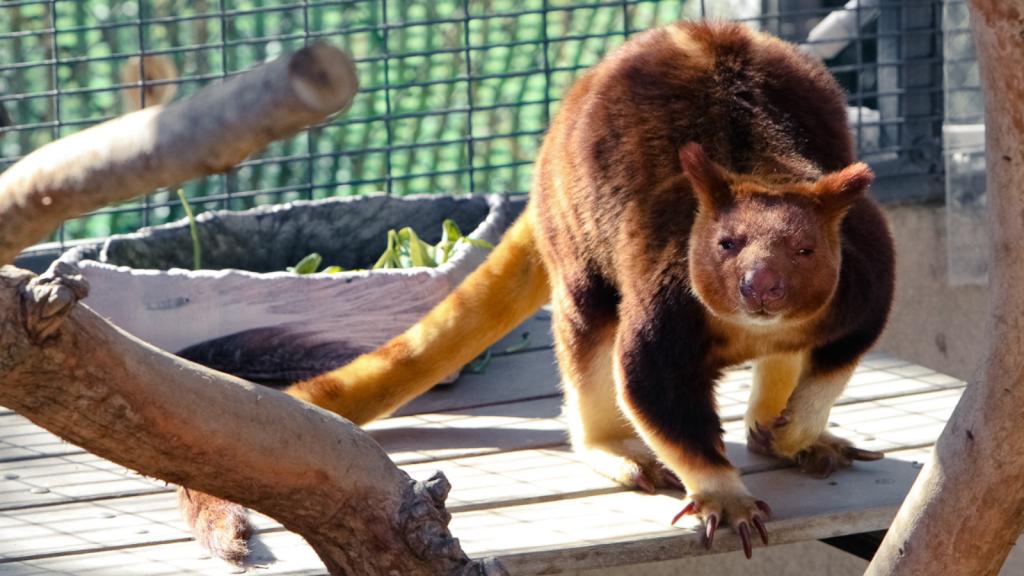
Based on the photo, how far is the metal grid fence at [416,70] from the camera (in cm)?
432

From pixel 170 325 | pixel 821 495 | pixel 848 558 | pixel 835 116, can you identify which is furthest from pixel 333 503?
pixel 848 558

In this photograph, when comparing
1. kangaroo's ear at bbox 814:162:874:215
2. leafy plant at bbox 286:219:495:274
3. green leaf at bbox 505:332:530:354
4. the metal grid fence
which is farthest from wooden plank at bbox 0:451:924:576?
the metal grid fence

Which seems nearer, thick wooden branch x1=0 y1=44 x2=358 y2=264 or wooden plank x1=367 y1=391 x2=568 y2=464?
thick wooden branch x1=0 y1=44 x2=358 y2=264

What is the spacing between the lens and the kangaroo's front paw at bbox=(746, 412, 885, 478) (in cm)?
236

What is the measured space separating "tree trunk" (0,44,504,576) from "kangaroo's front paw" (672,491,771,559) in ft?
2.07

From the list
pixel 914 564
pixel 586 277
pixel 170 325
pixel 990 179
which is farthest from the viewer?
pixel 170 325

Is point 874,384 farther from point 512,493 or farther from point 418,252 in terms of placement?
point 418,252

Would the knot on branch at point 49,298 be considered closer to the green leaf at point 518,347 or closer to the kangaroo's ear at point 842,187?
the kangaroo's ear at point 842,187

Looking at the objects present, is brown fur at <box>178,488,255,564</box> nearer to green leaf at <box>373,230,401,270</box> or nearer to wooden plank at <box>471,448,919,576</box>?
wooden plank at <box>471,448,919,576</box>

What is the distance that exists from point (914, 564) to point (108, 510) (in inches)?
67.1

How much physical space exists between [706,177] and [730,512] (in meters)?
0.68

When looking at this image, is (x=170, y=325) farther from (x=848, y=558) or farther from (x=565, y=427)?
(x=848, y=558)

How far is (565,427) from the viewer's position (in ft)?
9.26

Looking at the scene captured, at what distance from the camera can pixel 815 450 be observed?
241 centimetres
